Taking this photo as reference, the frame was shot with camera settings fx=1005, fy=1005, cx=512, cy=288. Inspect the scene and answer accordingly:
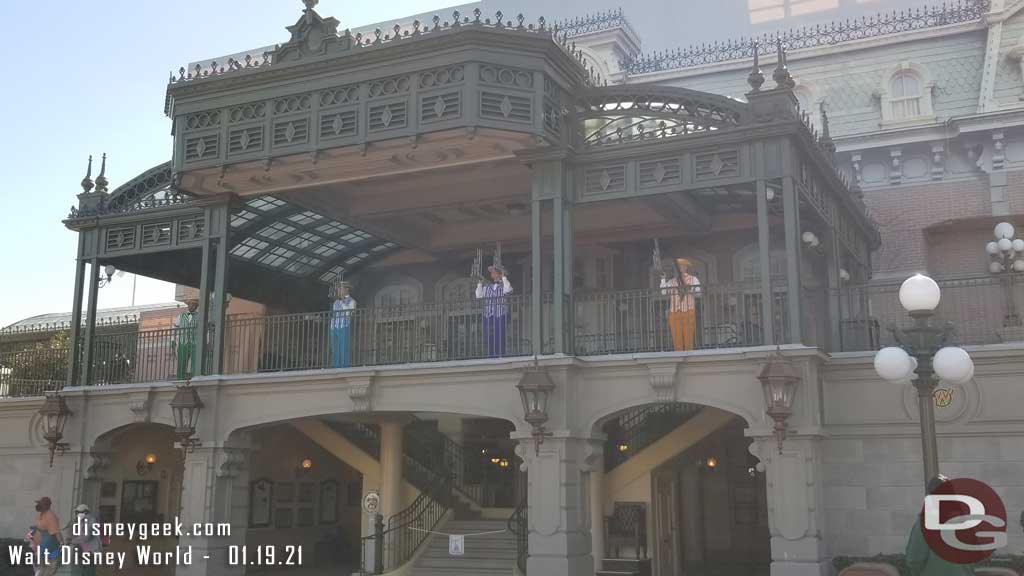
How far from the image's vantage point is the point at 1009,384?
47.3 feet

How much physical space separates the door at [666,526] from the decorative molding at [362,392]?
17.9 ft

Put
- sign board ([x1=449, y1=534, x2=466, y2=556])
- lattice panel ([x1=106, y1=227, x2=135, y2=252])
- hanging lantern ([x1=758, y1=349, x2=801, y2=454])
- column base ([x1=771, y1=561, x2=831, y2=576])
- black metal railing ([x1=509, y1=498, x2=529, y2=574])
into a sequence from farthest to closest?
lattice panel ([x1=106, y1=227, x2=135, y2=252]) → sign board ([x1=449, y1=534, x2=466, y2=556]) → black metal railing ([x1=509, y1=498, x2=529, y2=574]) → hanging lantern ([x1=758, y1=349, x2=801, y2=454]) → column base ([x1=771, y1=561, x2=831, y2=576])

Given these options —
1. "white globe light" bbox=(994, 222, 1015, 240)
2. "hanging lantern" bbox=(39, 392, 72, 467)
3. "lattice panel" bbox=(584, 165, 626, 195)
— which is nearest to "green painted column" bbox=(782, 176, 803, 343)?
"lattice panel" bbox=(584, 165, 626, 195)

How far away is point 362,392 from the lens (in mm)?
16703

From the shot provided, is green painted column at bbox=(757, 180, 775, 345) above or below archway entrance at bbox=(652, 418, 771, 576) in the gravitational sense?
above

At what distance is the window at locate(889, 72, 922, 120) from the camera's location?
74.2 feet

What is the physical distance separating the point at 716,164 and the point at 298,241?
32.1 ft

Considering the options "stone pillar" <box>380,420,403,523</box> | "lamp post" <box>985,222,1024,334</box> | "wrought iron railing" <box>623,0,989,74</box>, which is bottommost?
"stone pillar" <box>380,420,403,523</box>

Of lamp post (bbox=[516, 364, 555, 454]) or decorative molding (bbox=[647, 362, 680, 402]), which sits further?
lamp post (bbox=[516, 364, 555, 454])

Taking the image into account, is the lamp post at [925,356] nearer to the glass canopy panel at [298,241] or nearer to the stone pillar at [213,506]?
the stone pillar at [213,506]

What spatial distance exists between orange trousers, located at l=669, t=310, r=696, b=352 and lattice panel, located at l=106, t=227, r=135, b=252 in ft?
35.7

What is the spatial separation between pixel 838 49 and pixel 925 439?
53.3ft

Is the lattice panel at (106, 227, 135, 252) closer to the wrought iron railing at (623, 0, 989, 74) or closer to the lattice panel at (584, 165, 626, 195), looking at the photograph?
the lattice panel at (584, 165, 626, 195)

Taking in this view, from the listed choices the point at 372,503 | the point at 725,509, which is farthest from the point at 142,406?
the point at 725,509
